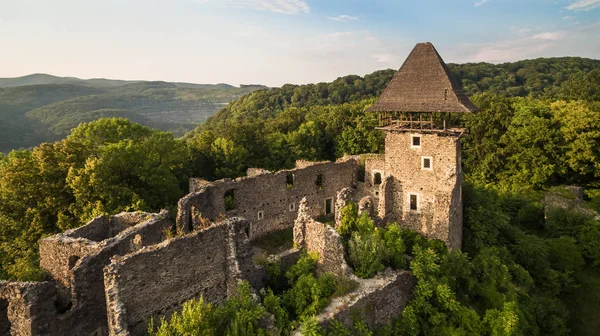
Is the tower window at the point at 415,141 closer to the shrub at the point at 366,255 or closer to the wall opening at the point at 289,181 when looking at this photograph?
the shrub at the point at 366,255

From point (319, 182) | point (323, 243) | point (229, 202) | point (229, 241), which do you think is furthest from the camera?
point (319, 182)

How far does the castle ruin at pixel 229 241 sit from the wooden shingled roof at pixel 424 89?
56 mm

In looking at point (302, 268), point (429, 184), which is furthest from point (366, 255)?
point (429, 184)

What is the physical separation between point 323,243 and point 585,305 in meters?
18.1

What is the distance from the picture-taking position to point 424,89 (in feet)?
65.3

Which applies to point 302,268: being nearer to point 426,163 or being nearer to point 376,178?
point 426,163

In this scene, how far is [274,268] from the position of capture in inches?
522

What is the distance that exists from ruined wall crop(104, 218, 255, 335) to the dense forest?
95 centimetres

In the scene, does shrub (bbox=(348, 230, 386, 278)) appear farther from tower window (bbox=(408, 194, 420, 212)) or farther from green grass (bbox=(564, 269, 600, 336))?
green grass (bbox=(564, 269, 600, 336))

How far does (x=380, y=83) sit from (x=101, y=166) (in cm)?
8110

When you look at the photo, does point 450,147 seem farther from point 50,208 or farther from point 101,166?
point 50,208

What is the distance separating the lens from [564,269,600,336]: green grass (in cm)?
2009

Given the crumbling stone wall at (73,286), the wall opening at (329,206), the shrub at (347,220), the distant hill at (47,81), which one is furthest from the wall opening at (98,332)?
the distant hill at (47,81)

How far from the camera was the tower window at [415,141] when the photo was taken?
20031 millimetres
